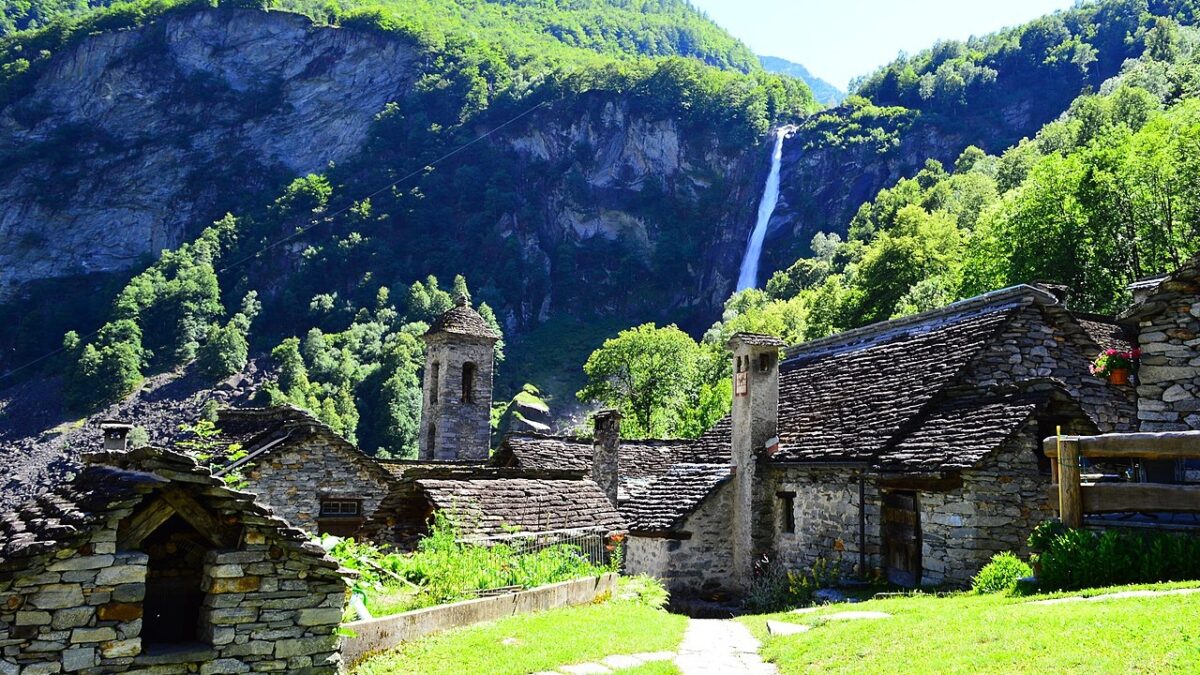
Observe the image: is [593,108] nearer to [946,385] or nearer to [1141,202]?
[1141,202]

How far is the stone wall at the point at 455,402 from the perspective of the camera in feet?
108

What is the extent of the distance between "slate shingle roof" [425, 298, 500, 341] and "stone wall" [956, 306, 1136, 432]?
21.8 m

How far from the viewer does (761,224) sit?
345ft

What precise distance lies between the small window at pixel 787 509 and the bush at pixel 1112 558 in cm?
859

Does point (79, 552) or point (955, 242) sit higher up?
point (955, 242)

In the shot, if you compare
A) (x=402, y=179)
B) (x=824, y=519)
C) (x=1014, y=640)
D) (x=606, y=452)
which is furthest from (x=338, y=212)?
(x=1014, y=640)

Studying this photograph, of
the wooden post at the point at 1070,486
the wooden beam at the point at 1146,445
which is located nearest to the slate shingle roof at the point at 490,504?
the wooden post at the point at 1070,486

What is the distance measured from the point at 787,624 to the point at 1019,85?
383 ft

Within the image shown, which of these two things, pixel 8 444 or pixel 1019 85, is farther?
pixel 1019 85

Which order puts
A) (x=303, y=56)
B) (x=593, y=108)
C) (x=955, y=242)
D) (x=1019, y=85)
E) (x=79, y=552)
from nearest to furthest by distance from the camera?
(x=79, y=552), (x=955, y=242), (x=1019, y=85), (x=593, y=108), (x=303, y=56)

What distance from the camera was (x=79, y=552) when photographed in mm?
6605

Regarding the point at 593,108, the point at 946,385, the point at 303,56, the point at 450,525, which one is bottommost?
the point at 450,525

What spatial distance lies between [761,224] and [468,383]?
77.9m

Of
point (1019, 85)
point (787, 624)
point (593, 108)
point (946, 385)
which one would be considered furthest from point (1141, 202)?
point (593, 108)
